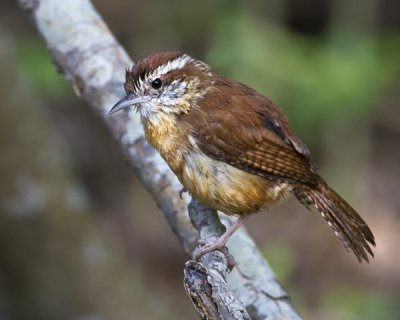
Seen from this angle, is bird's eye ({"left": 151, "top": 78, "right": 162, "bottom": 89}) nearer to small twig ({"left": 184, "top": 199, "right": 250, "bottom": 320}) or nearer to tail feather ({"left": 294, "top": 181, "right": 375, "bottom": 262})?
tail feather ({"left": 294, "top": 181, "right": 375, "bottom": 262})

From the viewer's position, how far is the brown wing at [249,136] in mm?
3646

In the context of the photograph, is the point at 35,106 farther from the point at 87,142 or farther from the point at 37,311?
the point at 87,142

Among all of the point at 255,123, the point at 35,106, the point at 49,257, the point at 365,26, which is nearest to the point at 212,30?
the point at 365,26

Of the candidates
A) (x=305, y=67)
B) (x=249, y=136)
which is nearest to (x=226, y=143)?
(x=249, y=136)

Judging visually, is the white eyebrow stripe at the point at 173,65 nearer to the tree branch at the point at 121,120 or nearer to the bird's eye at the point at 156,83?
the bird's eye at the point at 156,83

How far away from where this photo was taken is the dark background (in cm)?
536

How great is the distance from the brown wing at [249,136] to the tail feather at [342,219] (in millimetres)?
77

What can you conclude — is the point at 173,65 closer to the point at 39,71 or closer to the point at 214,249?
the point at 214,249

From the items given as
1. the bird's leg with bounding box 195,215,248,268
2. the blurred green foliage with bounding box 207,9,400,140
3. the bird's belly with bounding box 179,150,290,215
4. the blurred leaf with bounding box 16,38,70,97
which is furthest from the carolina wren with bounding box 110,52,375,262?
the blurred leaf with bounding box 16,38,70,97

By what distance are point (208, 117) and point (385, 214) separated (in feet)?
15.8

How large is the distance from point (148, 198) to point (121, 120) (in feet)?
15.6

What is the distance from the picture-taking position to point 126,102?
3.57 m

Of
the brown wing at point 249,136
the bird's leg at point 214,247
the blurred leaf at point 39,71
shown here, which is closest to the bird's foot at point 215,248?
the bird's leg at point 214,247

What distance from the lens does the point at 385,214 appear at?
8.15 meters
